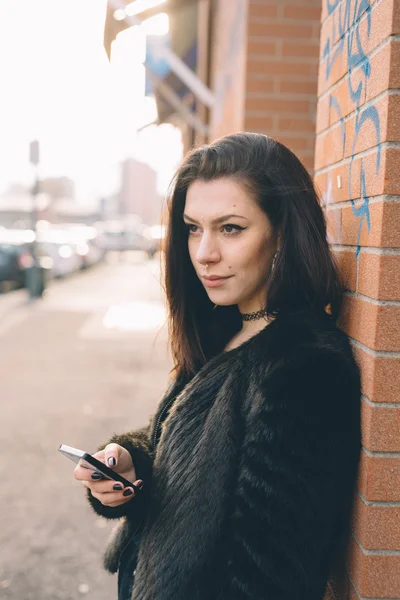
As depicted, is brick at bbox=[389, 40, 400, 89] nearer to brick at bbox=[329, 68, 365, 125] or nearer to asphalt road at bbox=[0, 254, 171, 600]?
brick at bbox=[329, 68, 365, 125]

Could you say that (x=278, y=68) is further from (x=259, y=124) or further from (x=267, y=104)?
(x=259, y=124)

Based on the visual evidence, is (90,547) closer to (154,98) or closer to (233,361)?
(233,361)

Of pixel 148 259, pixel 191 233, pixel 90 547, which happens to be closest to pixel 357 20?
pixel 191 233

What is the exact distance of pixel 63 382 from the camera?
680cm

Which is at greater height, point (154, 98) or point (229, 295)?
point (154, 98)

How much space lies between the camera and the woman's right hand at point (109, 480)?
164 centimetres

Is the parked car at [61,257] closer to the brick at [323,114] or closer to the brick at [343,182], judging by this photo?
the brick at [323,114]

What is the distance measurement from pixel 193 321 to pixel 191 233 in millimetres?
356

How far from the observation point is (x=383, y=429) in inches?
53.6

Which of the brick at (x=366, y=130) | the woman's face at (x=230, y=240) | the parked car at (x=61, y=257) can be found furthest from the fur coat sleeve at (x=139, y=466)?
the parked car at (x=61, y=257)

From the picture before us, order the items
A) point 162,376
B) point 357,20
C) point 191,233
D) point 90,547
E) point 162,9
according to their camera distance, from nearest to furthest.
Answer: point 357,20, point 191,233, point 90,547, point 162,9, point 162,376

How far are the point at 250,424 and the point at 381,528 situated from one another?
395mm

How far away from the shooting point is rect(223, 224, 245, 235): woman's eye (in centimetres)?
166

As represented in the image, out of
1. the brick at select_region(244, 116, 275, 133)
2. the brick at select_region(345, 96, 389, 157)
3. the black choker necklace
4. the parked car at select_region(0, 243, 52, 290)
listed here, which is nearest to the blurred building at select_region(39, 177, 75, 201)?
the parked car at select_region(0, 243, 52, 290)
